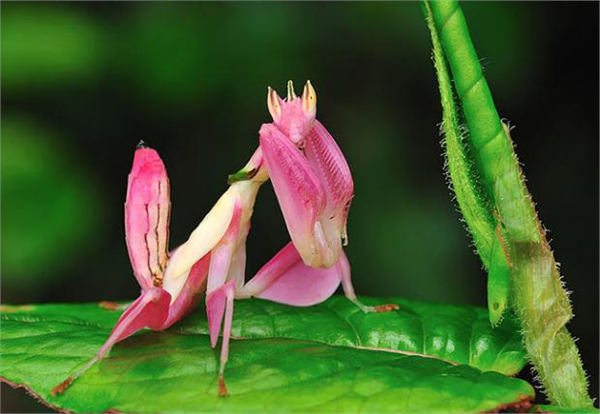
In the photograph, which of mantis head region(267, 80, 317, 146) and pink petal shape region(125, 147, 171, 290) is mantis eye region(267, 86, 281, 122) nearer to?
mantis head region(267, 80, 317, 146)

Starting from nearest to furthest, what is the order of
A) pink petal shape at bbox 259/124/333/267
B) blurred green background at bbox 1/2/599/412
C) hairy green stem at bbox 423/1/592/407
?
hairy green stem at bbox 423/1/592/407, pink petal shape at bbox 259/124/333/267, blurred green background at bbox 1/2/599/412

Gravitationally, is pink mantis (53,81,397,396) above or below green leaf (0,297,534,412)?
above

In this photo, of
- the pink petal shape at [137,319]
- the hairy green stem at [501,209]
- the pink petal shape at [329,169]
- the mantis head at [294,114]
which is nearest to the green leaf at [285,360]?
the pink petal shape at [137,319]

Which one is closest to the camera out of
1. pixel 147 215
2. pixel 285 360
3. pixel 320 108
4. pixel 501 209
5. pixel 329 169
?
pixel 501 209

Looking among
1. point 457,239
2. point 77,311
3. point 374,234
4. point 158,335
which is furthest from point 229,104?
point 158,335

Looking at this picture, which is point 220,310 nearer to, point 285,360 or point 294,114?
point 285,360

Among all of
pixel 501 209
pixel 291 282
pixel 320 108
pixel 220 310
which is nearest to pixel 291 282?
pixel 291 282

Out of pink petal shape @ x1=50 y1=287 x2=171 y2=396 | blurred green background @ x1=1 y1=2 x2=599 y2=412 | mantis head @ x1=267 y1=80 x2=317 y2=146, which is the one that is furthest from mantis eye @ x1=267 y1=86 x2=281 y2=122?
blurred green background @ x1=1 y1=2 x2=599 y2=412
